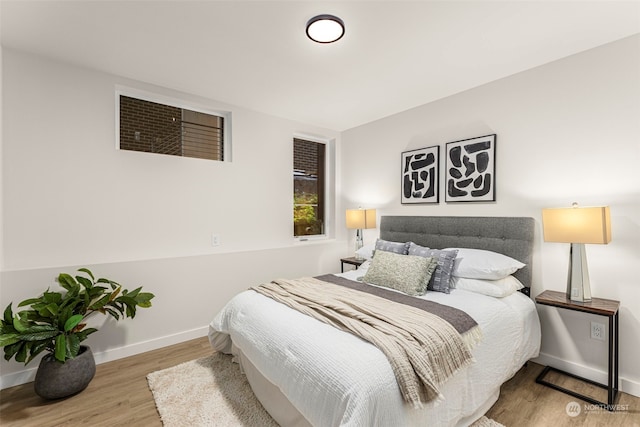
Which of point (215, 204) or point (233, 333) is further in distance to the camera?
point (215, 204)

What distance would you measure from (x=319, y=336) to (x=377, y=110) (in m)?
2.78

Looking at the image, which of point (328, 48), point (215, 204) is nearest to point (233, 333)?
point (215, 204)

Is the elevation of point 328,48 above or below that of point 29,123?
above

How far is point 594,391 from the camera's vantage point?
212cm

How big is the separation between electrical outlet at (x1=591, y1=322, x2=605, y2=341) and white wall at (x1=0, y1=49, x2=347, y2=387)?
2.84 m

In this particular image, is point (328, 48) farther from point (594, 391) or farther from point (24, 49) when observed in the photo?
point (594, 391)

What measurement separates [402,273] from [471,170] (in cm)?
130

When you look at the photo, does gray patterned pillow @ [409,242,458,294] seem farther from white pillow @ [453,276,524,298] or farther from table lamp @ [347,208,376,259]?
table lamp @ [347,208,376,259]

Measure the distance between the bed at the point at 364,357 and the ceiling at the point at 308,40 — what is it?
138 centimetres

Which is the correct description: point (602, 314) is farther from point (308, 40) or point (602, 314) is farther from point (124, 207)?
point (124, 207)

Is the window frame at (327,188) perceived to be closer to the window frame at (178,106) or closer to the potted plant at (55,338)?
the window frame at (178,106)

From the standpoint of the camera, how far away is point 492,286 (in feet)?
7.34

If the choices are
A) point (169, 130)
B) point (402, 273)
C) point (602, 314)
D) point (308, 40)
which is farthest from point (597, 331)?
point (169, 130)

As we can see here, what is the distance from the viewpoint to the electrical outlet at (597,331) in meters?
2.19
